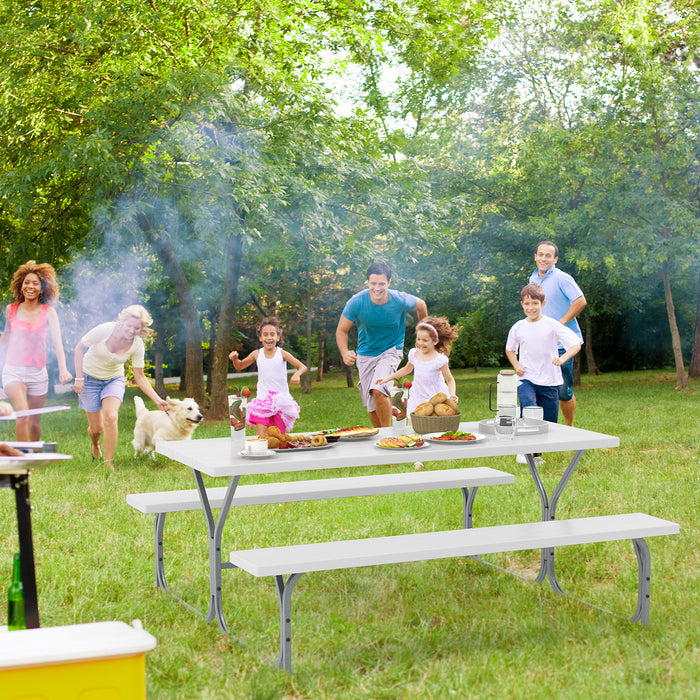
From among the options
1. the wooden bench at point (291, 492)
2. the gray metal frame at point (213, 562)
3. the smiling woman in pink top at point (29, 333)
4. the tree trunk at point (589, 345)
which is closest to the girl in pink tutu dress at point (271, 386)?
the smiling woman in pink top at point (29, 333)

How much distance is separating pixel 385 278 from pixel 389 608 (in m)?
3.54

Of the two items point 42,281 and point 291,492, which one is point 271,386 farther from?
point 291,492

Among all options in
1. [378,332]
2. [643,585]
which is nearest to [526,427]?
[643,585]

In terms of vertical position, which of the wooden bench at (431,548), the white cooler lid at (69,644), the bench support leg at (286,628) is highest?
the white cooler lid at (69,644)

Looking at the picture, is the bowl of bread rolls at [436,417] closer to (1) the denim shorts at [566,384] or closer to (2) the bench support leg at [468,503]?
(2) the bench support leg at [468,503]

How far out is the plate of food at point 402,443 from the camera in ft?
12.8

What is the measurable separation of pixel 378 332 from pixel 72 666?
522 cm

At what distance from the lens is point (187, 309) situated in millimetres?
14633

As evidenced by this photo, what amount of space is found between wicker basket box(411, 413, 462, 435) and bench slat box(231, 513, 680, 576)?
56 centimetres

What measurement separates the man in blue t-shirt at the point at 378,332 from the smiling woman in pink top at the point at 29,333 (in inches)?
104

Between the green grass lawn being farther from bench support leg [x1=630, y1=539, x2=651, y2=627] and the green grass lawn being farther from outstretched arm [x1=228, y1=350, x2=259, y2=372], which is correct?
outstretched arm [x1=228, y1=350, x2=259, y2=372]

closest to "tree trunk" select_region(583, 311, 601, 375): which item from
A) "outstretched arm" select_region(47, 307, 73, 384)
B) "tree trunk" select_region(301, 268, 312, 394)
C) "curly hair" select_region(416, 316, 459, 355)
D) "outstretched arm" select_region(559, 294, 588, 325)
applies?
"tree trunk" select_region(301, 268, 312, 394)

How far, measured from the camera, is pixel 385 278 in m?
7.21

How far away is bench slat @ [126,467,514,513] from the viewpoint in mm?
4457
